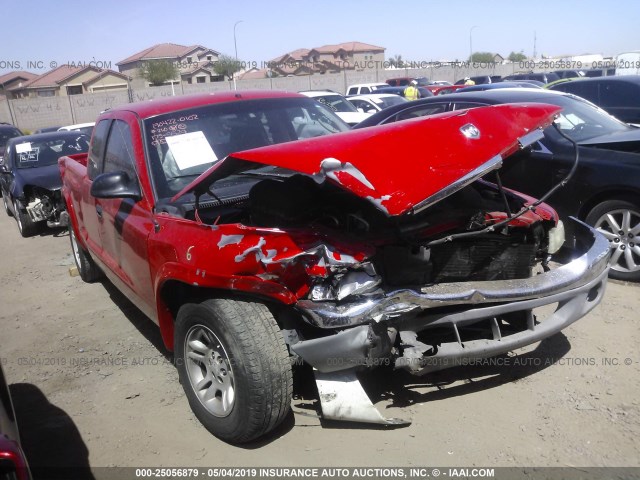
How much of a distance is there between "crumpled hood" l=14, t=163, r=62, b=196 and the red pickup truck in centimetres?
542

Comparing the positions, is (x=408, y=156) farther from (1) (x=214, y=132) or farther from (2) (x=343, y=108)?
(2) (x=343, y=108)

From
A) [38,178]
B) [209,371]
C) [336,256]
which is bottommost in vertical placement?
[209,371]

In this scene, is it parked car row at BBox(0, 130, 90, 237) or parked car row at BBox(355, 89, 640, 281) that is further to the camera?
parked car row at BBox(0, 130, 90, 237)

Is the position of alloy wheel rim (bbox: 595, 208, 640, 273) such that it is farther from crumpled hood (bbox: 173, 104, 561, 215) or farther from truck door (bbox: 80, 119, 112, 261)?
truck door (bbox: 80, 119, 112, 261)

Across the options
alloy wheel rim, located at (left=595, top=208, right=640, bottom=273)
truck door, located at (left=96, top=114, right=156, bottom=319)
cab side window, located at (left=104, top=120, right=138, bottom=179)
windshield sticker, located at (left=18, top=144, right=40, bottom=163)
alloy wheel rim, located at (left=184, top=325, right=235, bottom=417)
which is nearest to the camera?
alloy wheel rim, located at (left=184, top=325, right=235, bottom=417)

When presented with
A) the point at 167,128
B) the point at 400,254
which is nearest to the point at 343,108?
the point at 167,128

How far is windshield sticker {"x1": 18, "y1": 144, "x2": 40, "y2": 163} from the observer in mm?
9273

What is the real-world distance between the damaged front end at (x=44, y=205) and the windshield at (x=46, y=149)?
2.43 ft

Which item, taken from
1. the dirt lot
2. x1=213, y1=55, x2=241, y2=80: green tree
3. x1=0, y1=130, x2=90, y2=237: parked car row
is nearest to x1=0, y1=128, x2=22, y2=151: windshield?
x1=0, y1=130, x2=90, y2=237: parked car row

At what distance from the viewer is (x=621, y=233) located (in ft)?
16.2

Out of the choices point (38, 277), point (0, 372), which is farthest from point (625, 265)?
point (38, 277)

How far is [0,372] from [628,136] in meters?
5.40

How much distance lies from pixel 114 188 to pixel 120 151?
0.76 meters

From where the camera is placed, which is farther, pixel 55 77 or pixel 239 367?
pixel 55 77
